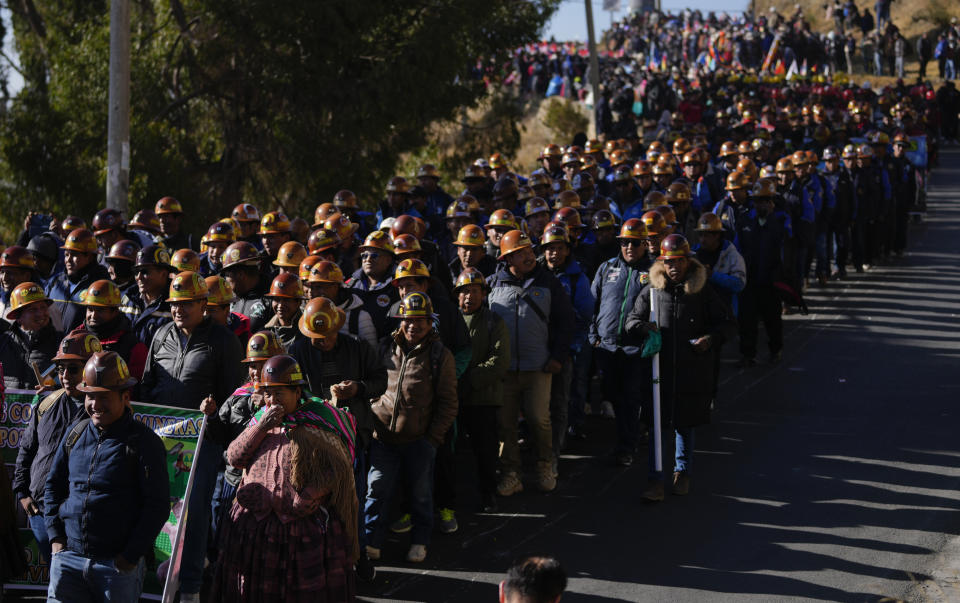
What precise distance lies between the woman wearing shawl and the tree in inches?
524

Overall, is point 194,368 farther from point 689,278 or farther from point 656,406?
point 689,278

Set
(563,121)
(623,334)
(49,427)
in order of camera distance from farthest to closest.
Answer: (563,121) < (623,334) < (49,427)

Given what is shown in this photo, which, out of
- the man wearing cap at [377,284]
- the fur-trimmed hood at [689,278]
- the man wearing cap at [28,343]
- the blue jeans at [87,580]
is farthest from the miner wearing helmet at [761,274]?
the blue jeans at [87,580]

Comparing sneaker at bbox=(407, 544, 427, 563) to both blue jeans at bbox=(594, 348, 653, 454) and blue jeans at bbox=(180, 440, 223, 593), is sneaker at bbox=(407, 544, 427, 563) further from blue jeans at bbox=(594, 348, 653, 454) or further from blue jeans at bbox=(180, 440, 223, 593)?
blue jeans at bbox=(594, 348, 653, 454)

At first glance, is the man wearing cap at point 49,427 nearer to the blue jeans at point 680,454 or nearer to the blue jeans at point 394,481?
the blue jeans at point 394,481

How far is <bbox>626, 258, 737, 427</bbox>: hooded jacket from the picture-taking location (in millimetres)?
9383

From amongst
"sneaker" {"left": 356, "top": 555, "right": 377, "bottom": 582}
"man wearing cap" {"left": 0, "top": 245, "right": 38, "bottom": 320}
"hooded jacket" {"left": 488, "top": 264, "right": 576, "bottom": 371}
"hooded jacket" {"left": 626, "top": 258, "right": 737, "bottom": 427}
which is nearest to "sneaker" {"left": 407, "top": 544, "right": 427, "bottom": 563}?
"sneaker" {"left": 356, "top": 555, "right": 377, "bottom": 582}

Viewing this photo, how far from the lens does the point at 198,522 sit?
24.3ft

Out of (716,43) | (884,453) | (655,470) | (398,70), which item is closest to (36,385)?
(655,470)

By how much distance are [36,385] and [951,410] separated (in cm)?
867

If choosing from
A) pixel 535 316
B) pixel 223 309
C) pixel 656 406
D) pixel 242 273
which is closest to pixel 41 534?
pixel 223 309

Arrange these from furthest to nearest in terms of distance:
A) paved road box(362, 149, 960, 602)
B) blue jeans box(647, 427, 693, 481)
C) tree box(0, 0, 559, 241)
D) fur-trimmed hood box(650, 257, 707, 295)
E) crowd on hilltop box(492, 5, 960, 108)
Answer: crowd on hilltop box(492, 5, 960, 108) → tree box(0, 0, 559, 241) → fur-trimmed hood box(650, 257, 707, 295) → blue jeans box(647, 427, 693, 481) → paved road box(362, 149, 960, 602)

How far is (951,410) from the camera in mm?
11805

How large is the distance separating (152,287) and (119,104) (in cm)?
559
